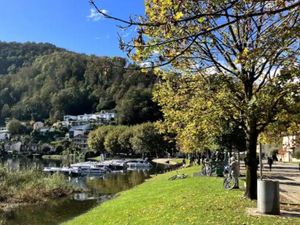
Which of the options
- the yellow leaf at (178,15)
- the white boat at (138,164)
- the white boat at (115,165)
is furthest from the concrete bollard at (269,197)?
the white boat at (138,164)

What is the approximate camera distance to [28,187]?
4147 centimetres

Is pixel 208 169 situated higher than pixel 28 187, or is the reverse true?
pixel 208 169

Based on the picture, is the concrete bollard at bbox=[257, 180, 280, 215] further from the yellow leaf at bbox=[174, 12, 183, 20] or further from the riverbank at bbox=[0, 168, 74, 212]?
the riverbank at bbox=[0, 168, 74, 212]

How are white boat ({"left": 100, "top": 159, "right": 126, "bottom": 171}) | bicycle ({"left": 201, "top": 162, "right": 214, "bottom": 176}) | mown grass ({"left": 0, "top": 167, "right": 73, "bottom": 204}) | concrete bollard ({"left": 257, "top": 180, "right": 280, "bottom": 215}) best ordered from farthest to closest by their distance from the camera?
white boat ({"left": 100, "top": 159, "right": 126, "bottom": 171})
mown grass ({"left": 0, "top": 167, "right": 73, "bottom": 204})
bicycle ({"left": 201, "top": 162, "right": 214, "bottom": 176})
concrete bollard ({"left": 257, "top": 180, "right": 280, "bottom": 215})

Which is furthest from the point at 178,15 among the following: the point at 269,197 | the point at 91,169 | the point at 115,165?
the point at 115,165

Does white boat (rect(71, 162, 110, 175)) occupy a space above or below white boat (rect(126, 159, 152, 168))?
below

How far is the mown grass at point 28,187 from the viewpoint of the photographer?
125 ft

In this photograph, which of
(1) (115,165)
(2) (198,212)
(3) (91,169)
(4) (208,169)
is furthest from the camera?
(1) (115,165)

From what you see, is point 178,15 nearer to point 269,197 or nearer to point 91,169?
point 269,197

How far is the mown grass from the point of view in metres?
38.2

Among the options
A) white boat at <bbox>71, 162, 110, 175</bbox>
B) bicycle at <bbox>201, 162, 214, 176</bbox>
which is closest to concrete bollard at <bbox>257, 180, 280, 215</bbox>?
bicycle at <bbox>201, 162, 214, 176</bbox>

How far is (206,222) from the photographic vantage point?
15438 mm

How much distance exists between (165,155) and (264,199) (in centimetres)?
12301

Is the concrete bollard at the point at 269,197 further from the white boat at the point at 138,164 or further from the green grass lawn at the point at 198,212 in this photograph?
the white boat at the point at 138,164
